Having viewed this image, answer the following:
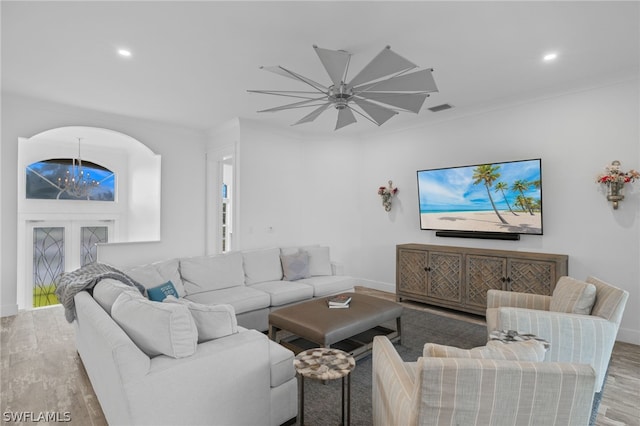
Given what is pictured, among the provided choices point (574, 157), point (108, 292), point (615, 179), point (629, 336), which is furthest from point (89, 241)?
point (629, 336)

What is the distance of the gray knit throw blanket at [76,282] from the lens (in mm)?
2553

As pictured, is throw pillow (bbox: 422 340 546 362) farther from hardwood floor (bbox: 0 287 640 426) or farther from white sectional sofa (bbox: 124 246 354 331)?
white sectional sofa (bbox: 124 246 354 331)

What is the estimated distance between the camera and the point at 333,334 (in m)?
2.73

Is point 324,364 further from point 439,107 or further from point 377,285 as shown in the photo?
point 377,285

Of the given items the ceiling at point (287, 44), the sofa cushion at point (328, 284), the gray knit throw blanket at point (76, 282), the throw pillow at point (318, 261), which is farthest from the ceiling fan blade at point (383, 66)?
the throw pillow at point (318, 261)

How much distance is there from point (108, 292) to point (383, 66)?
245 cm

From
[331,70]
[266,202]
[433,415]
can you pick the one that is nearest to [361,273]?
[266,202]

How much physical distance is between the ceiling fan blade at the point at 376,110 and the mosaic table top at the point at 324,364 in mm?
1937

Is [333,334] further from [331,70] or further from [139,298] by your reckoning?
[331,70]

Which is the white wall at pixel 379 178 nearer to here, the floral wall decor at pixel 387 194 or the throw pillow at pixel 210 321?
the floral wall decor at pixel 387 194

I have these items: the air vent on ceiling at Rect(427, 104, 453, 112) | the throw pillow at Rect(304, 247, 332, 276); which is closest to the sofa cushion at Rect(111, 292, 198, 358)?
the throw pillow at Rect(304, 247, 332, 276)

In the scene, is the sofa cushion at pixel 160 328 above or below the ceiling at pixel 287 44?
below

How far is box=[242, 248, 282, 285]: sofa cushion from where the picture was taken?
433 centimetres

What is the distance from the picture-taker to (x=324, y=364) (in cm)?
193
